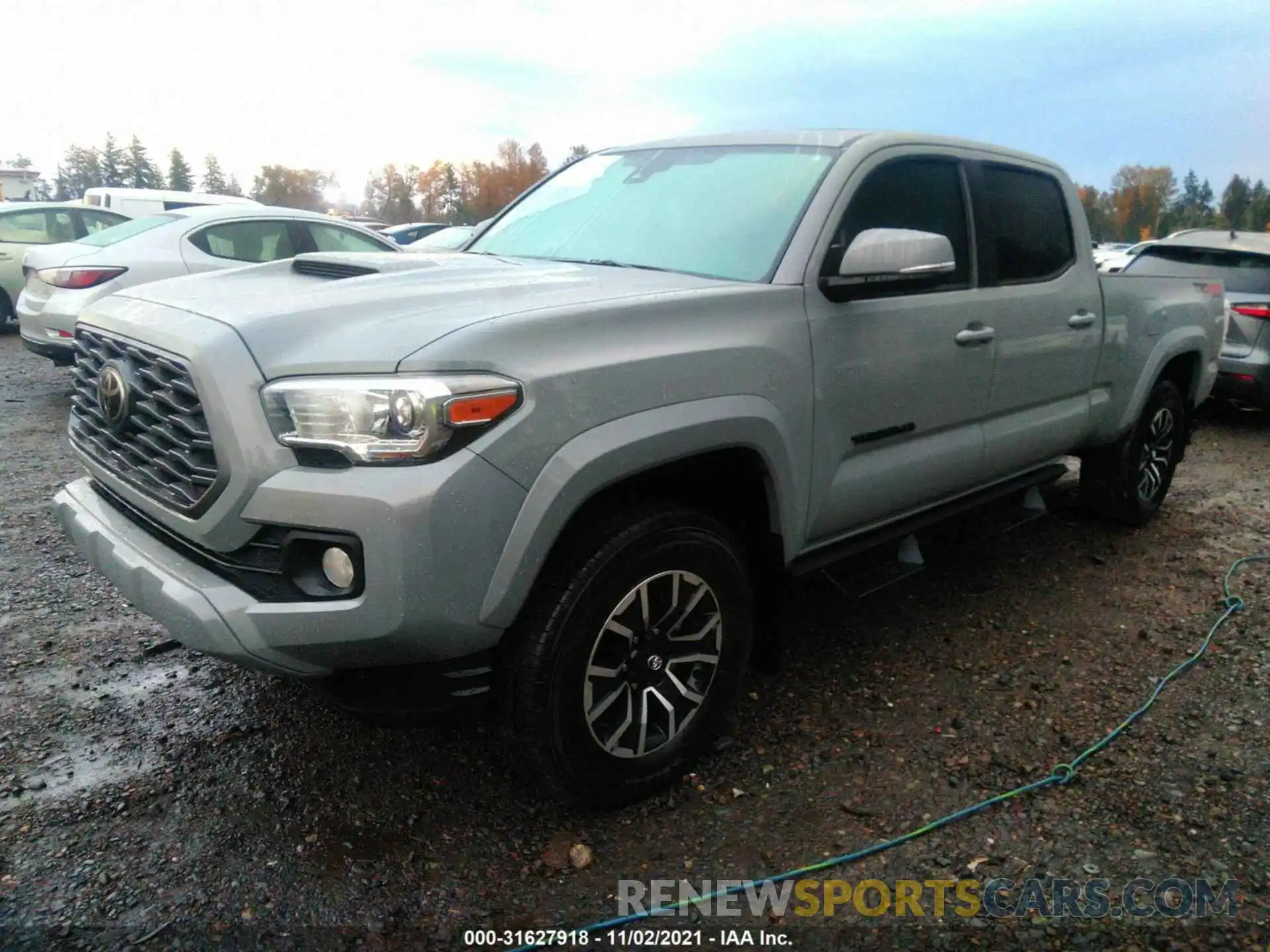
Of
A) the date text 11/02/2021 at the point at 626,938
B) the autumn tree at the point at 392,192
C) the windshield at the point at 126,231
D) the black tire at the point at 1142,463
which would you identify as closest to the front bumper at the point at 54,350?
the windshield at the point at 126,231

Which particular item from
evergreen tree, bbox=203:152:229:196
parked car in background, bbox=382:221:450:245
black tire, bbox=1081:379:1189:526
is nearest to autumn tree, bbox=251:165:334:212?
evergreen tree, bbox=203:152:229:196

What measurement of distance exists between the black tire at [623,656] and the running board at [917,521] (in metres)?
0.37

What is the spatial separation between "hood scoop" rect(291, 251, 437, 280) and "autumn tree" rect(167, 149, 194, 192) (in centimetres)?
13118

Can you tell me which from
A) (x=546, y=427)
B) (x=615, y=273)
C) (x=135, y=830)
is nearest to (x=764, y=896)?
(x=546, y=427)

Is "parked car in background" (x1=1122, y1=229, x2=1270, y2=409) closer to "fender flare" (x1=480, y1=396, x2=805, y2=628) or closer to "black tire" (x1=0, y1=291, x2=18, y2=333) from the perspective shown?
"fender flare" (x1=480, y1=396, x2=805, y2=628)

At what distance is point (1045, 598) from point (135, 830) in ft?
12.1

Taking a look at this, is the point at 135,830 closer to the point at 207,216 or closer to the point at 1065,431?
the point at 1065,431

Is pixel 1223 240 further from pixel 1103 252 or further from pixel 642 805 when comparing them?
pixel 1103 252

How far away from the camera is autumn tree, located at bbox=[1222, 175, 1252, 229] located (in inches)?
3107

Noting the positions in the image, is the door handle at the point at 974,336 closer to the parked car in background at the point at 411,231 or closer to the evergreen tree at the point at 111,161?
the parked car in background at the point at 411,231

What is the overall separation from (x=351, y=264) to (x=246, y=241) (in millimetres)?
5570

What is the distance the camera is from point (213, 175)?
412 ft

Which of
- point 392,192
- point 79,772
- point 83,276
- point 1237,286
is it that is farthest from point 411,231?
point 392,192

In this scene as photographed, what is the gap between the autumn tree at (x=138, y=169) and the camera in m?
116
